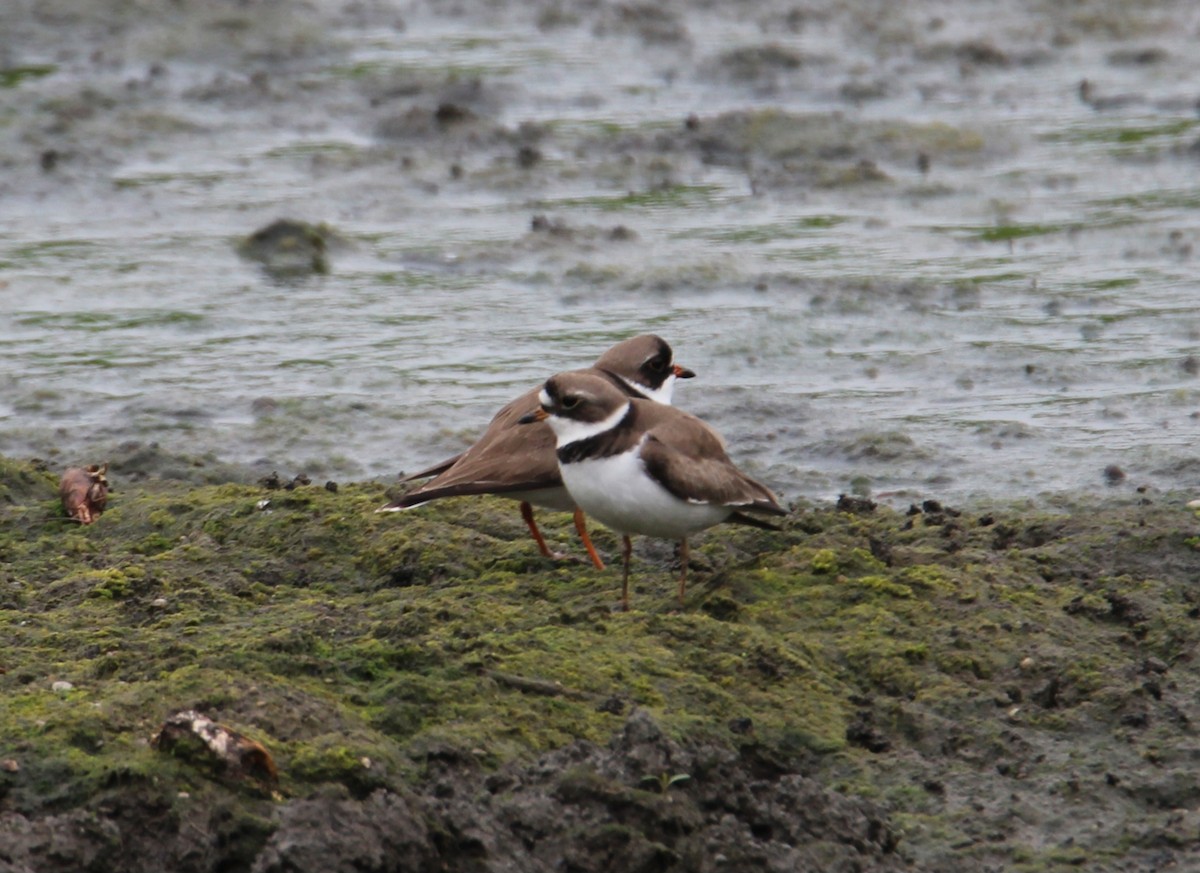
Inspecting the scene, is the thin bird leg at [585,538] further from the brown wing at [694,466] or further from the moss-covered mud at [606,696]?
the brown wing at [694,466]

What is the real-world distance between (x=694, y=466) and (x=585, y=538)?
3.21ft

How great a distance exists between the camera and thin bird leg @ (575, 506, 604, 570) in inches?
257

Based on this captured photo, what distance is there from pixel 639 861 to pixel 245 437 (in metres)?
5.00

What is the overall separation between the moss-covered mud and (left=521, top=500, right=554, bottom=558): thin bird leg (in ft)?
0.32

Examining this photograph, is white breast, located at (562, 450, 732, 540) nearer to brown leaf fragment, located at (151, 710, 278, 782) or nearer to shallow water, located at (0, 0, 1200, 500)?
brown leaf fragment, located at (151, 710, 278, 782)

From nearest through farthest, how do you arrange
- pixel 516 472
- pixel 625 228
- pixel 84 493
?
pixel 516 472
pixel 84 493
pixel 625 228

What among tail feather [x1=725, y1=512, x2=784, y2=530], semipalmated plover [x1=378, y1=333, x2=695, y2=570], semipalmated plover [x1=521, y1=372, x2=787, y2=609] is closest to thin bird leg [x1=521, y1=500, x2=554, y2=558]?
semipalmated plover [x1=378, y1=333, x2=695, y2=570]

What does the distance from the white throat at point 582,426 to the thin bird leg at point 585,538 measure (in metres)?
0.47

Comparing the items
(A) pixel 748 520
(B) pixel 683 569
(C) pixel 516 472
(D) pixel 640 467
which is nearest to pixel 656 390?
(C) pixel 516 472

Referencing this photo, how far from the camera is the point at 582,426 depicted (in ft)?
19.7

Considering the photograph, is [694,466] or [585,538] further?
[585,538]

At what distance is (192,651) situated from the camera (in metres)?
5.29

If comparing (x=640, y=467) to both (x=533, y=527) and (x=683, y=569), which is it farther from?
(x=533, y=527)

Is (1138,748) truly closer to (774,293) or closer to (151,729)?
(151,729)
